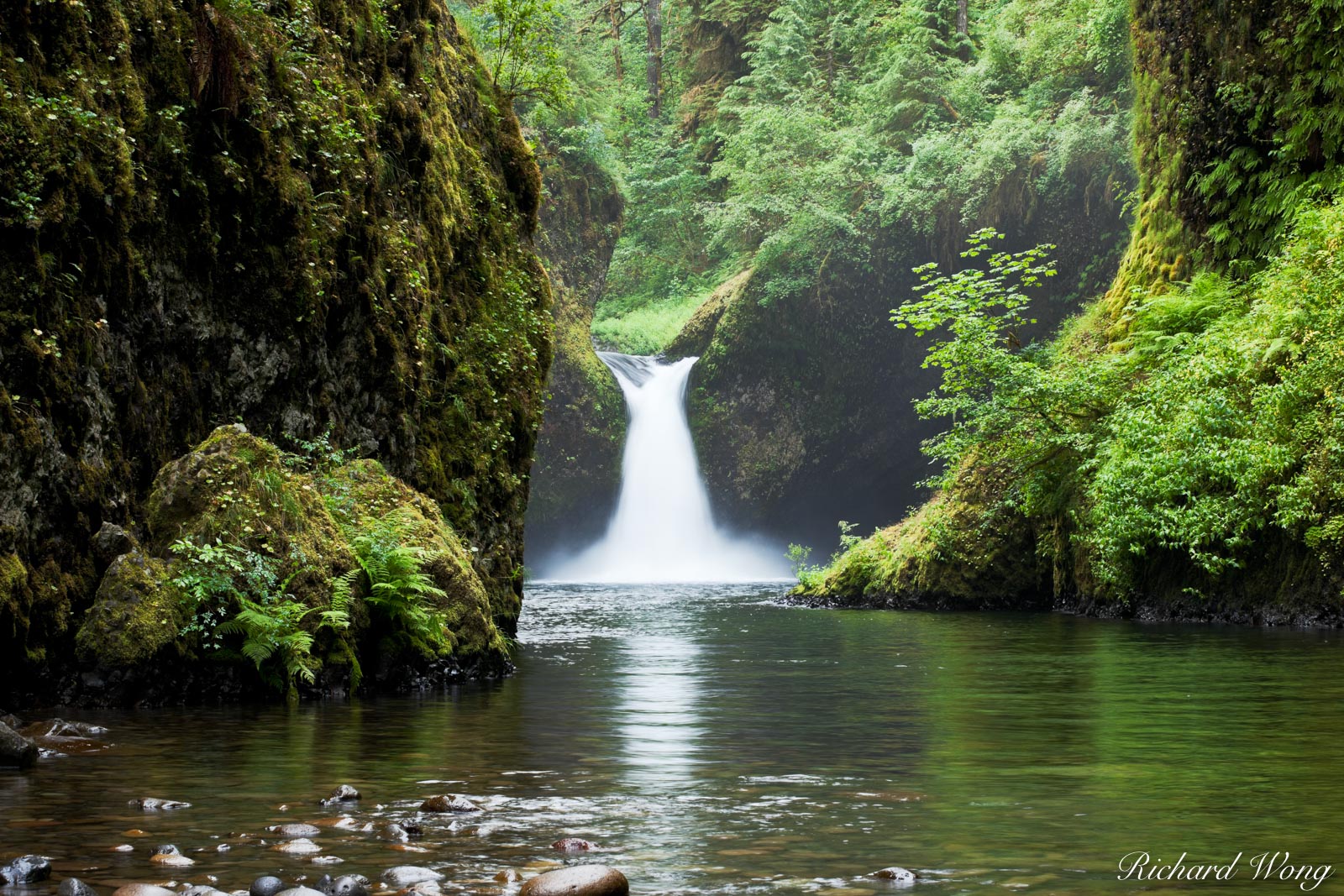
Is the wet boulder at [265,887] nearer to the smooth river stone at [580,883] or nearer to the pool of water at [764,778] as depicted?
the pool of water at [764,778]

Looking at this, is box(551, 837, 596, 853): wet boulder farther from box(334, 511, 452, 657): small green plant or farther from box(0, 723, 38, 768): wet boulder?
box(334, 511, 452, 657): small green plant

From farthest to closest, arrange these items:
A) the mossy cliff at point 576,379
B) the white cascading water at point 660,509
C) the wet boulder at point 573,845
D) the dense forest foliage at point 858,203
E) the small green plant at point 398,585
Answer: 1. the mossy cliff at point 576,379
2. the white cascading water at point 660,509
3. the dense forest foliage at point 858,203
4. the small green plant at point 398,585
5. the wet boulder at point 573,845

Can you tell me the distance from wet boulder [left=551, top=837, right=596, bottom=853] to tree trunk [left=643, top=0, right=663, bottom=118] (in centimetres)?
5429

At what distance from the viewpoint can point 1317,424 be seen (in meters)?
14.3

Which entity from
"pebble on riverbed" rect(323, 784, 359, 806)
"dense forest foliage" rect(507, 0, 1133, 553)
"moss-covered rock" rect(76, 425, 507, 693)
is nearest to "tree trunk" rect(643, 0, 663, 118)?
"dense forest foliage" rect(507, 0, 1133, 553)

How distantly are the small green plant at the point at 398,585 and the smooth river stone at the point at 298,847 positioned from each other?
4.84 m

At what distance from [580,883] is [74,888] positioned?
1.56 meters

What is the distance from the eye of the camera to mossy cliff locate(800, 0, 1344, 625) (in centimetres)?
1483

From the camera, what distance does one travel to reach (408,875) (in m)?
4.14

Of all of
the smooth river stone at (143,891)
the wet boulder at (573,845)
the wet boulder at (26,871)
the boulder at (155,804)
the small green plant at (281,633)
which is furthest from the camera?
the small green plant at (281,633)

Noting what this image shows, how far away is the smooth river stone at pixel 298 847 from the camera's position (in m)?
4.48

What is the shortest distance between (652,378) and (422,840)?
34251 millimetres

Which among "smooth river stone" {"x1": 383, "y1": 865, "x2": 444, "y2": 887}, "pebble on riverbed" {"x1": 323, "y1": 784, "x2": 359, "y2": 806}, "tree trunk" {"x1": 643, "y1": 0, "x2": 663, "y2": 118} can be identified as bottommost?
"smooth river stone" {"x1": 383, "y1": 865, "x2": 444, "y2": 887}

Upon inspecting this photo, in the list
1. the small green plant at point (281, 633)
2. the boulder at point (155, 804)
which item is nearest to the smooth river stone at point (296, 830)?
the boulder at point (155, 804)
